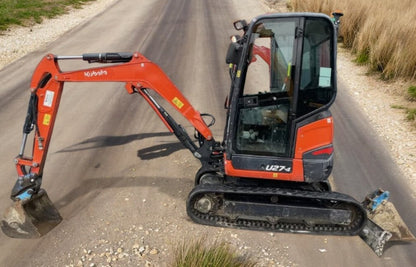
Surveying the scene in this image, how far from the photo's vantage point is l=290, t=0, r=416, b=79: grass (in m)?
10.1

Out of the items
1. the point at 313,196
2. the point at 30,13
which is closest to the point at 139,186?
the point at 313,196

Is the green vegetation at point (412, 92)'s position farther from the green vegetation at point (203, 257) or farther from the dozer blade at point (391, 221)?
the green vegetation at point (203, 257)

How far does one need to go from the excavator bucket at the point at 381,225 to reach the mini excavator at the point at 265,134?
1 centimetres

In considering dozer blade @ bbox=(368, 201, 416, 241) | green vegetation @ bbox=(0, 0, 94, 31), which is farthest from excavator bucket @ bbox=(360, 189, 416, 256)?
green vegetation @ bbox=(0, 0, 94, 31)

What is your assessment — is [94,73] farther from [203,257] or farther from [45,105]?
[203,257]

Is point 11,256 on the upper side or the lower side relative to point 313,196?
lower

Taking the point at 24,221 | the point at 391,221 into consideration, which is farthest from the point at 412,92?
the point at 24,221

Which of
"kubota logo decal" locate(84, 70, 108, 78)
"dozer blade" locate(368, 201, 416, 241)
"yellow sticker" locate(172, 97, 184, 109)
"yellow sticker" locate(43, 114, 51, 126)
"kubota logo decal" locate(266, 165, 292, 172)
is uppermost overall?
"kubota logo decal" locate(84, 70, 108, 78)

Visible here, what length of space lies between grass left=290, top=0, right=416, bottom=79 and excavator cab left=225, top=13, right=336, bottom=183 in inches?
249

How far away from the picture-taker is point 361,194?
6.25 m

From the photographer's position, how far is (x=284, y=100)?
4.96 meters

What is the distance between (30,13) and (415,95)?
654 inches

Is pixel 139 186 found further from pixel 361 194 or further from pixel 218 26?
pixel 218 26

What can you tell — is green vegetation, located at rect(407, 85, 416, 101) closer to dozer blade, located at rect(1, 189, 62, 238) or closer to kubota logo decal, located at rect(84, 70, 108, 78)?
kubota logo decal, located at rect(84, 70, 108, 78)
